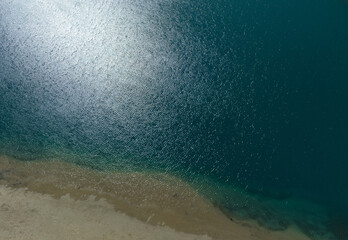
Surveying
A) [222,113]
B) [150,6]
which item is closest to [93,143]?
[222,113]

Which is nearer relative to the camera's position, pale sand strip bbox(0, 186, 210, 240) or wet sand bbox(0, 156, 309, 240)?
pale sand strip bbox(0, 186, 210, 240)

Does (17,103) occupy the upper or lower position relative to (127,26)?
lower

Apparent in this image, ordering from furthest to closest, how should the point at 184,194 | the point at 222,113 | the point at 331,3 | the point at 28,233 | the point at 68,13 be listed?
the point at 331,3 → the point at 68,13 → the point at 222,113 → the point at 184,194 → the point at 28,233

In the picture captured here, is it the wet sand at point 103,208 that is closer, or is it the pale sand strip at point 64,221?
the pale sand strip at point 64,221

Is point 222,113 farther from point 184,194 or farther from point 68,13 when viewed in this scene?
point 68,13

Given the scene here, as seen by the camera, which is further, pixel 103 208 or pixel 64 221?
pixel 103 208

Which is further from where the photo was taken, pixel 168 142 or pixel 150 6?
pixel 150 6

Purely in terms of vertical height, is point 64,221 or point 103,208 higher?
point 103,208

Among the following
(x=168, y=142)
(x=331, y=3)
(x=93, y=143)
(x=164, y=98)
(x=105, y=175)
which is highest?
(x=331, y=3)
